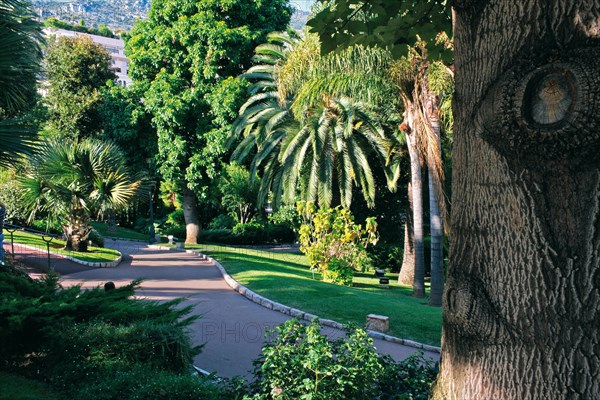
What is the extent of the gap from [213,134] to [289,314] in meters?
13.8

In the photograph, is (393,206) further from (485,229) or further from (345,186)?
(485,229)

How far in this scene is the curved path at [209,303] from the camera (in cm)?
922

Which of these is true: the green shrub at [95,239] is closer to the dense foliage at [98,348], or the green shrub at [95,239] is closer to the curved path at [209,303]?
the curved path at [209,303]

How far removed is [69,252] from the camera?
20.2m

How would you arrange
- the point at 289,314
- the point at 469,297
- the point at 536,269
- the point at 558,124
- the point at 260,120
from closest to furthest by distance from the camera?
the point at 558,124
the point at 536,269
the point at 469,297
the point at 289,314
the point at 260,120

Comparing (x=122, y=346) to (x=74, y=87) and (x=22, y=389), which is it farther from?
(x=74, y=87)

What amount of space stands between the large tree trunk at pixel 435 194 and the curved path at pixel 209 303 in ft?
15.9

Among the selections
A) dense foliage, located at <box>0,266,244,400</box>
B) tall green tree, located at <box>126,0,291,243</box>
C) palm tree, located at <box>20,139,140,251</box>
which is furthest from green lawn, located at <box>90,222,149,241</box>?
dense foliage, located at <box>0,266,244,400</box>

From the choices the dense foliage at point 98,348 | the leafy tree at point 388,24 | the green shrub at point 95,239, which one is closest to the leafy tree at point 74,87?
the green shrub at point 95,239

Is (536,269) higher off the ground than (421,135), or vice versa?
(421,135)

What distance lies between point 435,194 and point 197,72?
1418 centimetres

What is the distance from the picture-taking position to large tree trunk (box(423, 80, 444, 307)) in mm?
14609

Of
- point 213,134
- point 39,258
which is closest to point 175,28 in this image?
point 213,134

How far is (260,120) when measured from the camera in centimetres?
2345
